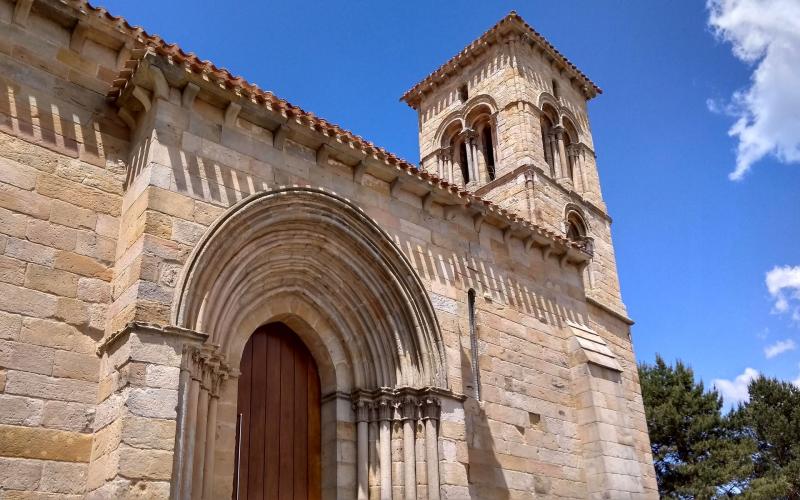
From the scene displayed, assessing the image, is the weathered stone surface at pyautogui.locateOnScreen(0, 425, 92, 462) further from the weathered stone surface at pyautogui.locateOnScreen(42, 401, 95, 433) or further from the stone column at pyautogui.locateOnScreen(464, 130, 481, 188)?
the stone column at pyautogui.locateOnScreen(464, 130, 481, 188)

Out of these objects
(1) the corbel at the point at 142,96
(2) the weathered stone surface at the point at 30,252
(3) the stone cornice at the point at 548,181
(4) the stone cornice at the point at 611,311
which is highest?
(3) the stone cornice at the point at 548,181

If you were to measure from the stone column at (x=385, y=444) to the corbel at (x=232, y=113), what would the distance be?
135 inches

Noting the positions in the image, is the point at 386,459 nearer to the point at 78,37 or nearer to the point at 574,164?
the point at 78,37

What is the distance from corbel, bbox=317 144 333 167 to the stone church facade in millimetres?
25

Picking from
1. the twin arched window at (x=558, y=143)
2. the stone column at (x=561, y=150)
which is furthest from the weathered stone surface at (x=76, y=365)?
the stone column at (x=561, y=150)

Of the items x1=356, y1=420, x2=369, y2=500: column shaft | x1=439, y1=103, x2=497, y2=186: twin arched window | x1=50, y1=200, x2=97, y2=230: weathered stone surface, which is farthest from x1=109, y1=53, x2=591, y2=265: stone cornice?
x1=439, y1=103, x2=497, y2=186: twin arched window

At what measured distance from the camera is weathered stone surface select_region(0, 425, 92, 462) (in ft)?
17.6

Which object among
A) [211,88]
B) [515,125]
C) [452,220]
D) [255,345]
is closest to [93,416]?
[255,345]

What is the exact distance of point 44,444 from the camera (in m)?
5.52

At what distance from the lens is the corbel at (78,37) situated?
680 centimetres

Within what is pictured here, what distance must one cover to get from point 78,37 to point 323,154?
2.73m

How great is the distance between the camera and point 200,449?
6.05m

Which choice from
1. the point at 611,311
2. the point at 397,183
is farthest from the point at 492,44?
the point at 397,183

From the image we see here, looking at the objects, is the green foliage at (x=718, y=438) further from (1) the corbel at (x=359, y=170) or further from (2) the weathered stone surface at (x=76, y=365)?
(2) the weathered stone surface at (x=76, y=365)
